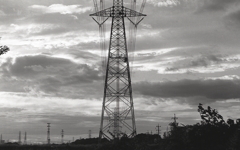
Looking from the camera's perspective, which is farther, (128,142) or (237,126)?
(128,142)

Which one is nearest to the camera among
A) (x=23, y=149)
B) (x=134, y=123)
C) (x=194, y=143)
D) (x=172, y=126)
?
(x=194, y=143)

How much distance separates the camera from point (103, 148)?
35.2 metres

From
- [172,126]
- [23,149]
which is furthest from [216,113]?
[23,149]

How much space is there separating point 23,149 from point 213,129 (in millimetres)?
39156

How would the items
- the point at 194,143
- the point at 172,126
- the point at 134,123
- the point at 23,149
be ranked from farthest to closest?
1. the point at 23,149
2. the point at 134,123
3. the point at 172,126
4. the point at 194,143

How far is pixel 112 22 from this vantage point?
61031 millimetres

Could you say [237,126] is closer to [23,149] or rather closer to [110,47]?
[110,47]

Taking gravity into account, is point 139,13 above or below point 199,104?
above

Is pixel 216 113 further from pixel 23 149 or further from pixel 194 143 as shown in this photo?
pixel 23 149

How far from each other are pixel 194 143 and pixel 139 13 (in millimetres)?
34041

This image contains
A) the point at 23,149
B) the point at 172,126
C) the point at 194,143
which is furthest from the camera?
the point at 23,149

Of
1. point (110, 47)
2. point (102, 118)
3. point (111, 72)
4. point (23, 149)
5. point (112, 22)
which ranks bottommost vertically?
point (23, 149)

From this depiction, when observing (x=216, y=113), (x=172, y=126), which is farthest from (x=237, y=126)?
(x=172, y=126)

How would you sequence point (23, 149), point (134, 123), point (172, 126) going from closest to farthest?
point (172, 126) < point (134, 123) < point (23, 149)
